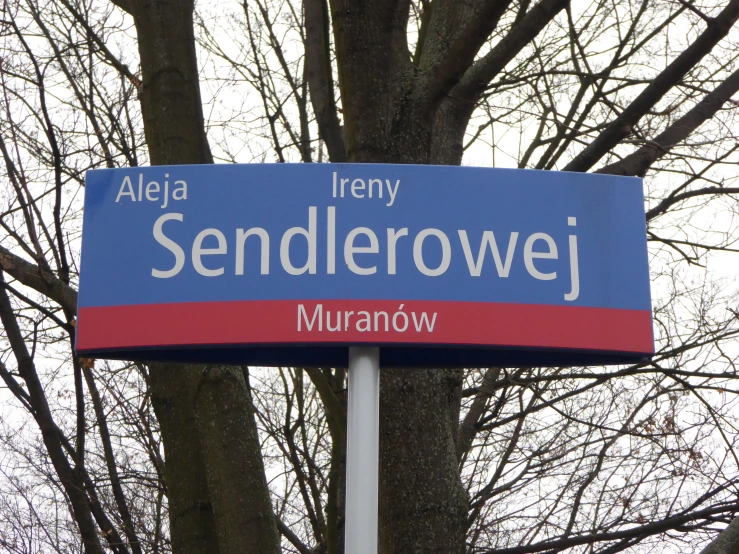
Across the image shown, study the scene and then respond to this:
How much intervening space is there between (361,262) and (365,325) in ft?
0.46

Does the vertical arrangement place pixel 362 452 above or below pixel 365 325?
below

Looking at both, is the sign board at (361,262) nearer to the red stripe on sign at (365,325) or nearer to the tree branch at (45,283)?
the red stripe on sign at (365,325)

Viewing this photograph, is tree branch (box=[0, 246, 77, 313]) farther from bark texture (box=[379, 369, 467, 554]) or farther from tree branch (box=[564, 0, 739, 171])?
tree branch (box=[564, 0, 739, 171])

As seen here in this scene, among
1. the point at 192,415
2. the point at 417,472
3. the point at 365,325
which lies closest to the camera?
the point at 365,325

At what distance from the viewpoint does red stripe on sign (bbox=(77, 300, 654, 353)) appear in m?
1.95

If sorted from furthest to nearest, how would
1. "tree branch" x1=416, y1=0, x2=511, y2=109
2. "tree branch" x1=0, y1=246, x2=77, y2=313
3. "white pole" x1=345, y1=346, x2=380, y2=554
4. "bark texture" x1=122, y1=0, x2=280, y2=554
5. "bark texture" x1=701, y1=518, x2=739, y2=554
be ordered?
1. "tree branch" x1=0, y1=246, x2=77, y2=313
2. "bark texture" x1=122, y1=0, x2=280, y2=554
3. "bark texture" x1=701, y1=518, x2=739, y2=554
4. "tree branch" x1=416, y1=0, x2=511, y2=109
5. "white pole" x1=345, y1=346, x2=380, y2=554

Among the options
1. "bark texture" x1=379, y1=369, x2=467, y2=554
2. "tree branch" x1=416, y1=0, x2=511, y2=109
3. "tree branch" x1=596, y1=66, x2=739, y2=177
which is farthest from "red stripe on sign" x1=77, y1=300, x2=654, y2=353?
"tree branch" x1=596, y1=66, x2=739, y2=177

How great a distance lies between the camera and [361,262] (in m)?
1.98

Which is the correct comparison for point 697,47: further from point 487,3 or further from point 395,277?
point 395,277

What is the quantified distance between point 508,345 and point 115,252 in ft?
2.98

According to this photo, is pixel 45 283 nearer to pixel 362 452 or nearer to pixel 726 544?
pixel 362 452

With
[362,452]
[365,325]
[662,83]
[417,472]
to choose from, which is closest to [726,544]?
[417,472]

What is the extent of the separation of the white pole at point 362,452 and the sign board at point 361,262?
80mm

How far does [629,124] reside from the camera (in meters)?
3.55
